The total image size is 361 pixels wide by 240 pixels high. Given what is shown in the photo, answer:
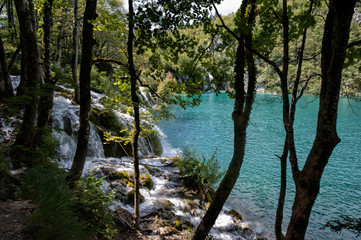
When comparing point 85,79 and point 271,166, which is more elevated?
point 85,79

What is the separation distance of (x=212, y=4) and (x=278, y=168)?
42.6 ft

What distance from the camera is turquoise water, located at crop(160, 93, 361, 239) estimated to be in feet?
27.9

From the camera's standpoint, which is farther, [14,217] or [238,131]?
[238,131]

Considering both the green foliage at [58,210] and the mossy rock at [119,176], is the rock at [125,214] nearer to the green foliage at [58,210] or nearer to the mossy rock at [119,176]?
the green foliage at [58,210]

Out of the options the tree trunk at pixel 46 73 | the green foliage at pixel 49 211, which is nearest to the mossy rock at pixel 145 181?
the tree trunk at pixel 46 73

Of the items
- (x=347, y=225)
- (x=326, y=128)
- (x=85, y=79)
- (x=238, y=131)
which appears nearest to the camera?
(x=347, y=225)

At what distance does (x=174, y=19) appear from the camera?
9.82ft

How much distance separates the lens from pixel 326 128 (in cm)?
226

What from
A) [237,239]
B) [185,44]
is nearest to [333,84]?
[185,44]

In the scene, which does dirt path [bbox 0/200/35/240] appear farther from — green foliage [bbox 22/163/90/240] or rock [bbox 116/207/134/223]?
rock [bbox 116/207/134/223]

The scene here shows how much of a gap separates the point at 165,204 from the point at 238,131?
4.81 meters

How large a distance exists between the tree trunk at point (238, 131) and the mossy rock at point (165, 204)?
3.38m

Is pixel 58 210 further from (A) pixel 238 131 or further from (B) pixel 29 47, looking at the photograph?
(B) pixel 29 47

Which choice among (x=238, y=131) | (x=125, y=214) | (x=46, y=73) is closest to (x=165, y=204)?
(x=125, y=214)
